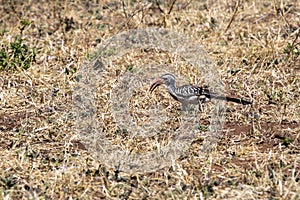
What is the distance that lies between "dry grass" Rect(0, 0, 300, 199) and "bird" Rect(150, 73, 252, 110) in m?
0.18

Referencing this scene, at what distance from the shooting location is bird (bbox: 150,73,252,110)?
6348mm

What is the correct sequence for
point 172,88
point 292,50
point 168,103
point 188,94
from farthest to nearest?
point 292,50 < point 168,103 < point 172,88 < point 188,94

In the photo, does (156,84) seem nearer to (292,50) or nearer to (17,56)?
(292,50)

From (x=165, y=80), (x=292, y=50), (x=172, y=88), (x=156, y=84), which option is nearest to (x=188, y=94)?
(x=172, y=88)

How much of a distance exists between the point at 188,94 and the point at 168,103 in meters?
0.43

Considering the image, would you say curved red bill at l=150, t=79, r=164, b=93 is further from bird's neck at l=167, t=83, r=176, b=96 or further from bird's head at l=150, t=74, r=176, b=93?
bird's neck at l=167, t=83, r=176, b=96

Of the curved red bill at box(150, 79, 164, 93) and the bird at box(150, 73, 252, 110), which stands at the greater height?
the curved red bill at box(150, 79, 164, 93)

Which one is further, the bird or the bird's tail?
the bird's tail

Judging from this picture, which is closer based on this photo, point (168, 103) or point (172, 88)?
point (172, 88)

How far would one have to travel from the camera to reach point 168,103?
6715 millimetres

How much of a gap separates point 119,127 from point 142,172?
979mm

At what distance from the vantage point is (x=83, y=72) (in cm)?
743

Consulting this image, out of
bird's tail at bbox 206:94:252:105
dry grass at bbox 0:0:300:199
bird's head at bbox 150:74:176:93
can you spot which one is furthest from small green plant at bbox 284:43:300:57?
bird's head at bbox 150:74:176:93

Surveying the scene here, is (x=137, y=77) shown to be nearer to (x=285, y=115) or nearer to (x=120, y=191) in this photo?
(x=285, y=115)
